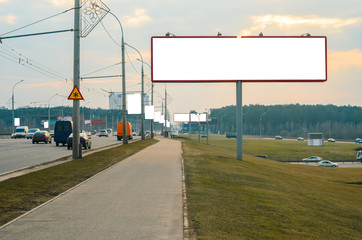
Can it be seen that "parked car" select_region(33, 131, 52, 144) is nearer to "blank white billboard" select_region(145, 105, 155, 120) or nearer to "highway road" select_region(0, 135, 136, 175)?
"highway road" select_region(0, 135, 136, 175)

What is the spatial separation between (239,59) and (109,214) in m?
22.2

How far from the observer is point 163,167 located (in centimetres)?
2142

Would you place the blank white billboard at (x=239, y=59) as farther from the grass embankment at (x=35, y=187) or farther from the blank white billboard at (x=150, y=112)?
the blank white billboard at (x=150, y=112)

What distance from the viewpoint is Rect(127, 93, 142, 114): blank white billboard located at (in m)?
77.6

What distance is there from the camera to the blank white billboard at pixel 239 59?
101 feet

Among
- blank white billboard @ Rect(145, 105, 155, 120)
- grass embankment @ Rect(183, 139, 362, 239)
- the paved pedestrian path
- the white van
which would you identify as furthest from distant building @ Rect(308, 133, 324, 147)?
the paved pedestrian path

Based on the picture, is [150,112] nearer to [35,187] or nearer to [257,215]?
[35,187]

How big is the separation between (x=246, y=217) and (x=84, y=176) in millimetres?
9361

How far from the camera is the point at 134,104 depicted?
77875 mm

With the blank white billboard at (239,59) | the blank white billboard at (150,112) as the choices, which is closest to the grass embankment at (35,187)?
the blank white billboard at (239,59)

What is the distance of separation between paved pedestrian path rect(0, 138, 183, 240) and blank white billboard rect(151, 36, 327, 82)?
53.9 feet

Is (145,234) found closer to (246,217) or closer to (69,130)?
(246,217)

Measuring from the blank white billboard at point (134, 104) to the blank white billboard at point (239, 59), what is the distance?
151 ft

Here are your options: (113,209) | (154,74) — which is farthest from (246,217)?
(154,74)
